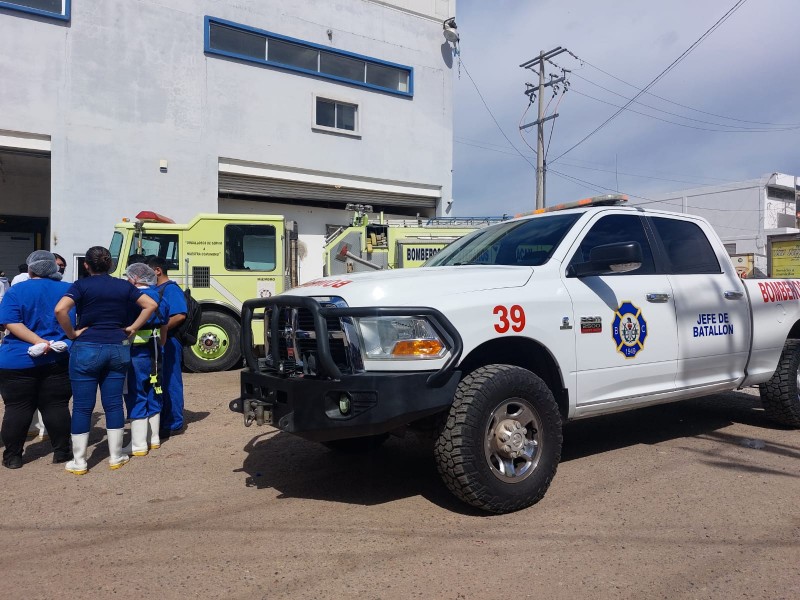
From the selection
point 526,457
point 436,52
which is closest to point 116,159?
point 436,52

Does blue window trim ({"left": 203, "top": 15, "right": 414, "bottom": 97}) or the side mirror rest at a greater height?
blue window trim ({"left": 203, "top": 15, "right": 414, "bottom": 97})

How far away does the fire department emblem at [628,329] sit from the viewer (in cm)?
441

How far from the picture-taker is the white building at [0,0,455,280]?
1381 centimetres

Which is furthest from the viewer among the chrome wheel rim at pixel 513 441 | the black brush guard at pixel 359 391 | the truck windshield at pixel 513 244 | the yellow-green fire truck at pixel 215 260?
the yellow-green fire truck at pixel 215 260

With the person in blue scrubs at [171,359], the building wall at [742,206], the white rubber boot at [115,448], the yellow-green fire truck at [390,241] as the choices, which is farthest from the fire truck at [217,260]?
the building wall at [742,206]

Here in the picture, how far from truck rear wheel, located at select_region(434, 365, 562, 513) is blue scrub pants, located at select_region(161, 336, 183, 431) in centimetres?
336

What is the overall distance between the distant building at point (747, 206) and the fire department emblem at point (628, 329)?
44356mm

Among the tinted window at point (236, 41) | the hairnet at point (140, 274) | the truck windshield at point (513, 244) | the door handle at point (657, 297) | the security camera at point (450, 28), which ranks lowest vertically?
the door handle at point (657, 297)

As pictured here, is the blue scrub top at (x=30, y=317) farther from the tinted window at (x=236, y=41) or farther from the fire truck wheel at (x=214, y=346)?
the tinted window at (x=236, y=41)

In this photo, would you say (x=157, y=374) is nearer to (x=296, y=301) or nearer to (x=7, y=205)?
(x=296, y=301)

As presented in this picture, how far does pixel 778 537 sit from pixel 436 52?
18.2 m

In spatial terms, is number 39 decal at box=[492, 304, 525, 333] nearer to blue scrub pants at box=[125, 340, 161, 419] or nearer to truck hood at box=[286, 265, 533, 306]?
truck hood at box=[286, 265, 533, 306]

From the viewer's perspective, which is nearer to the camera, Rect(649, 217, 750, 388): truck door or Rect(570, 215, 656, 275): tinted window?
Rect(570, 215, 656, 275): tinted window

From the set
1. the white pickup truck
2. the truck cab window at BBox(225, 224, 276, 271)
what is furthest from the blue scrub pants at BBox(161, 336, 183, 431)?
the truck cab window at BBox(225, 224, 276, 271)
